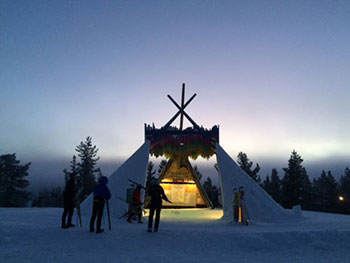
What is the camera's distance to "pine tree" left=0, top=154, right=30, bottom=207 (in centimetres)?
3033

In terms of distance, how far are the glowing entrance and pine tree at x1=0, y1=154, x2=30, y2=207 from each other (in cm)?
2464

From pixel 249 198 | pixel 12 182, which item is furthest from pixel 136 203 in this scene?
pixel 12 182

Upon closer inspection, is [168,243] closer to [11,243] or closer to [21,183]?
[11,243]

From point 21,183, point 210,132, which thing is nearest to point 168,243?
point 210,132

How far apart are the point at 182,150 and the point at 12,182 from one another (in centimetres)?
2774

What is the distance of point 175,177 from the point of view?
1752 centimetres

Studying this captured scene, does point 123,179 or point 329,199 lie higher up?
point 123,179

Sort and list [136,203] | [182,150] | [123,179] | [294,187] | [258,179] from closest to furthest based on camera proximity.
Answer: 1. [136,203]
2. [123,179]
3. [182,150]
4. [294,187]
5. [258,179]

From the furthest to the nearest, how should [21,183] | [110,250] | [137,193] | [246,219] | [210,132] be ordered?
[21,183]
[210,132]
[246,219]
[137,193]
[110,250]

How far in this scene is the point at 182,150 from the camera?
50.4 feet

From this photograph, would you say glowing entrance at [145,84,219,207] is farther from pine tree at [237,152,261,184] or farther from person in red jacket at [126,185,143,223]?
pine tree at [237,152,261,184]

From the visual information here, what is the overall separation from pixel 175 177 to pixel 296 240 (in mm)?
11799

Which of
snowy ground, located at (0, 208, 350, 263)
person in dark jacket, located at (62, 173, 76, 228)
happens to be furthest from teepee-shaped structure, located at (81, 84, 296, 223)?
snowy ground, located at (0, 208, 350, 263)

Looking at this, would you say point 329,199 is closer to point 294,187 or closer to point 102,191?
point 294,187
